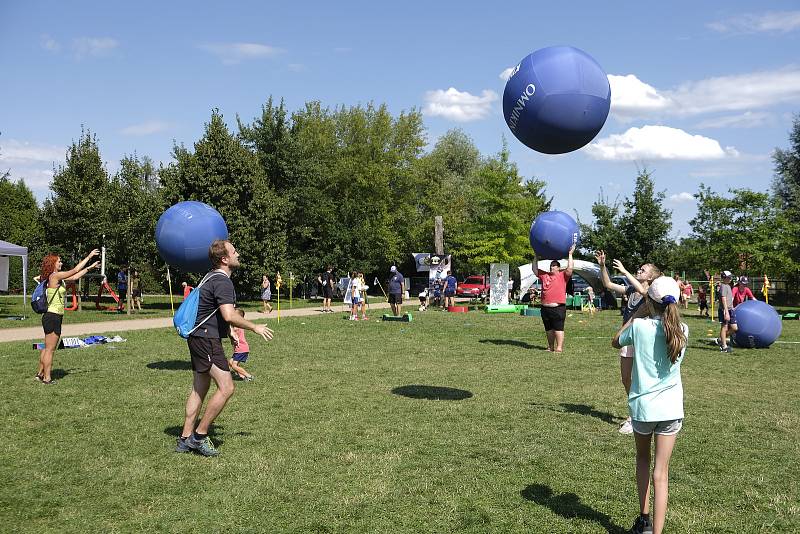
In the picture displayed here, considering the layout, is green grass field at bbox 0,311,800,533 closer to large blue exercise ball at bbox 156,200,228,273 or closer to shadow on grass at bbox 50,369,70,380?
shadow on grass at bbox 50,369,70,380

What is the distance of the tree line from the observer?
102ft

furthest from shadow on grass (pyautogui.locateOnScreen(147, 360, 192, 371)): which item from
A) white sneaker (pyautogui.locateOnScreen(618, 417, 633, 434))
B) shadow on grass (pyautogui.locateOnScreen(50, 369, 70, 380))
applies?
white sneaker (pyautogui.locateOnScreen(618, 417, 633, 434))

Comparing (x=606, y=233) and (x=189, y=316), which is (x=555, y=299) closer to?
(x=189, y=316)

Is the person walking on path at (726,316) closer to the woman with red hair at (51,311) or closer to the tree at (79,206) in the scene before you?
the woman with red hair at (51,311)

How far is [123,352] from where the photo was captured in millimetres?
14734

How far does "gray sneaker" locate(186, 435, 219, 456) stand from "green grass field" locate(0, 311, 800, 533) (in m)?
0.11

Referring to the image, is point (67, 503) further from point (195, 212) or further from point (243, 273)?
point (243, 273)

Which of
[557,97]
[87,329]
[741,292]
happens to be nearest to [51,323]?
[557,97]

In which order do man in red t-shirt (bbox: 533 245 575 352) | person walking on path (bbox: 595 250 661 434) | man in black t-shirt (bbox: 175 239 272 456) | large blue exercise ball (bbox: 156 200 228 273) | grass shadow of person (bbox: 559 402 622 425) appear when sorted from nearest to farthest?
person walking on path (bbox: 595 250 661 434) < man in black t-shirt (bbox: 175 239 272 456) < grass shadow of person (bbox: 559 402 622 425) < large blue exercise ball (bbox: 156 200 228 273) < man in red t-shirt (bbox: 533 245 575 352)

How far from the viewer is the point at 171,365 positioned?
12938mm

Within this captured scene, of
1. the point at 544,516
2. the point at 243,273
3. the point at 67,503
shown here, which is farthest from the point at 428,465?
the point at 243,273

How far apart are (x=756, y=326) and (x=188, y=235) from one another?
13354mm

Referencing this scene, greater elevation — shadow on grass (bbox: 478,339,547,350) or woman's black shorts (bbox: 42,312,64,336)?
woman's black shorts (bbox: 42,312,64,336)

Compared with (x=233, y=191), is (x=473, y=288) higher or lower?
lower
